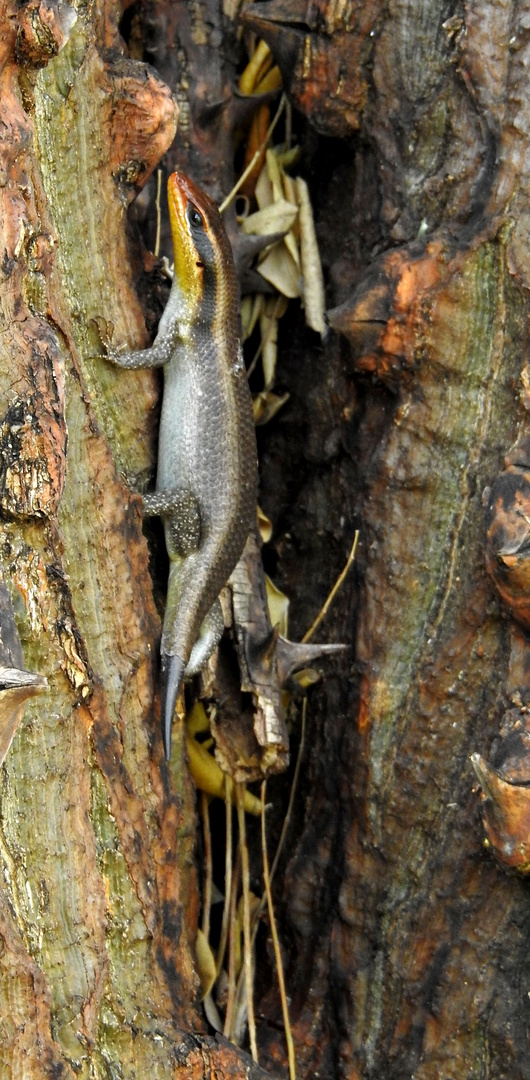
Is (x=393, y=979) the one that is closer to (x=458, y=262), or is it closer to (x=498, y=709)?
(x=498, y=709)

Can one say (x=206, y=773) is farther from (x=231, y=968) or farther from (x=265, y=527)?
(x=265, y=527)

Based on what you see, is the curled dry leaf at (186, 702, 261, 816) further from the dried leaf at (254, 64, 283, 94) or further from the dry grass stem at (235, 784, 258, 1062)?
the dried leaf at (254, 64, 283, 94)

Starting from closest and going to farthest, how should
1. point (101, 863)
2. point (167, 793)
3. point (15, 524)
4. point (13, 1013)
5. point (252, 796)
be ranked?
point (13, 1013), point (15, 524), point (101, 863), point (167, 793), point (252, 796)

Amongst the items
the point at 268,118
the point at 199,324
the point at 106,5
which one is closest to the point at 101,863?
the point at 199,324

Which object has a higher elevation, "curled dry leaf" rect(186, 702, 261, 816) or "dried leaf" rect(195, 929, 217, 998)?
"curled dry leaf" rect(186, 702, 261, 816)

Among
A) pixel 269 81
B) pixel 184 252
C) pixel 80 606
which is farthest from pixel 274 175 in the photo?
pixel 80 606

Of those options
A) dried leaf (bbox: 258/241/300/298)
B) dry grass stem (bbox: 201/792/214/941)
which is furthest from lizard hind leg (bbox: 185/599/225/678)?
dried leaf (bbox: 258/241/300/298)

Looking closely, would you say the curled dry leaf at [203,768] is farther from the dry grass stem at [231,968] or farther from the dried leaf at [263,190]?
the dried leaf at [263,190]
